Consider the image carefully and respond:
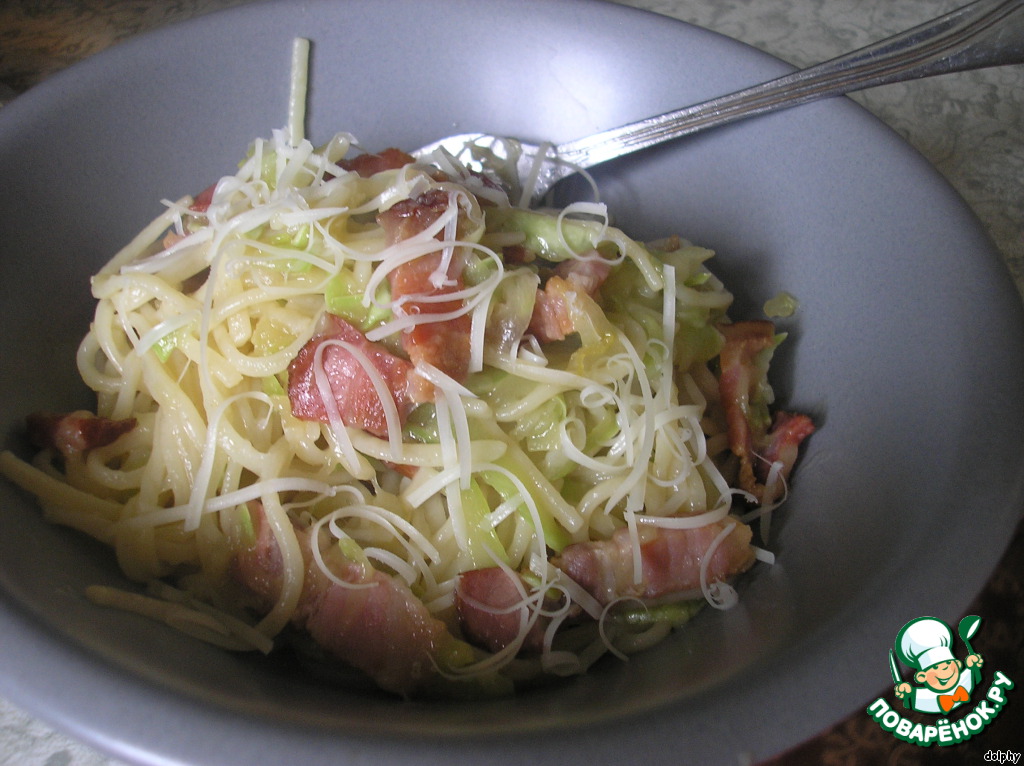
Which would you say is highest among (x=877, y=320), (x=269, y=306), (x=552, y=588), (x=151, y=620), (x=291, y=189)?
(x=291, y=189)

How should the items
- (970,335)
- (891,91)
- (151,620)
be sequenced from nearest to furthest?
(151,620) → (970,335) → (891,91)

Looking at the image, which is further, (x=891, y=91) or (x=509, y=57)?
(x=891, y=91)

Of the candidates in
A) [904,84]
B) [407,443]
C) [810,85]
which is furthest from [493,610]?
[904,84]

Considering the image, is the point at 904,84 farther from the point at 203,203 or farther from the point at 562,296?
the point at 203,203


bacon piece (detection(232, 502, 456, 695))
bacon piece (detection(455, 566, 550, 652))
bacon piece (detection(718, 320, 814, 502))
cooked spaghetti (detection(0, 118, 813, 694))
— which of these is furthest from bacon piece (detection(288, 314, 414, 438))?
bacon piece (detection(718, 320, 814, 502))

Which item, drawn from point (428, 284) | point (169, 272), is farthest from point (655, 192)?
point (169, 272)

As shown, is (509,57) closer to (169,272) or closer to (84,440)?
(169,272)

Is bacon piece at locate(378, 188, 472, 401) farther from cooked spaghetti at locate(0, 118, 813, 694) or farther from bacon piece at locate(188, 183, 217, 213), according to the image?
bacon piece at locate(188, 183, 217, 213)

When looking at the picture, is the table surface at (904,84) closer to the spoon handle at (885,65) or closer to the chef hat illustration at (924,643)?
the chef hat illustration at (924,643)
